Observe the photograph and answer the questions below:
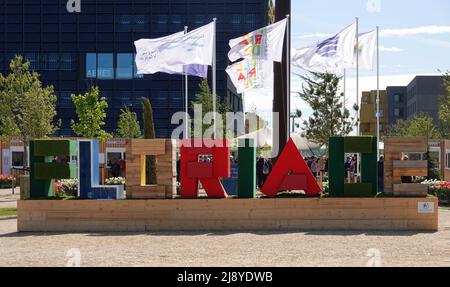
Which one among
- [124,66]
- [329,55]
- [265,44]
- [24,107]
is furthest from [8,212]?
[124,66]

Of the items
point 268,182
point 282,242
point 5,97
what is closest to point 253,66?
point 268,182

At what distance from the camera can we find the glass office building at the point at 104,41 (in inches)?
3755

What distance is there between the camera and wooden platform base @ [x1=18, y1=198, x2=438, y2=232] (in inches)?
742

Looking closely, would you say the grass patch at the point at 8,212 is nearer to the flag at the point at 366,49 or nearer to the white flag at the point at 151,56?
the white flag at the point at 151,56

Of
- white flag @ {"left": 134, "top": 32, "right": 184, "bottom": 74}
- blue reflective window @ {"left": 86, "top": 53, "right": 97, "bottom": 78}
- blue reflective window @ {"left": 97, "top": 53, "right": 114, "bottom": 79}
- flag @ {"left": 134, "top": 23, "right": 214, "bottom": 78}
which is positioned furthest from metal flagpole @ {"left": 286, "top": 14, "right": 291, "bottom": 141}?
blue reflective window @ {"left": 86, "top": 53, "right": 97, "bottom": 78}

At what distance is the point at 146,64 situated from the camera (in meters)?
25.4

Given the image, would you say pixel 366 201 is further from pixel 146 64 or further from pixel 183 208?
pixel 146 64

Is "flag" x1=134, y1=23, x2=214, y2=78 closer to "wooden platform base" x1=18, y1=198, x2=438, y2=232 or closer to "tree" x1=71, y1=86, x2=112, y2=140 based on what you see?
"wooden platform base" x1=18, y1=198, x2=438, y2=232

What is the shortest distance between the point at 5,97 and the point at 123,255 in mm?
33277

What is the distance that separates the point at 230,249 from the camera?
49.6 ft

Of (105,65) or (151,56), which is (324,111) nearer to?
(151,56)

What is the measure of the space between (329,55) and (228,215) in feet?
27.5

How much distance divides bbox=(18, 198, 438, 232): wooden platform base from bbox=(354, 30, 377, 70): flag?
37.3 ft

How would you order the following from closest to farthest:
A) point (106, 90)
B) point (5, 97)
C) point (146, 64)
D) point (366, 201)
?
point (366, 201)
point (146, 64)
point (5, 97)
point (106, 90)
